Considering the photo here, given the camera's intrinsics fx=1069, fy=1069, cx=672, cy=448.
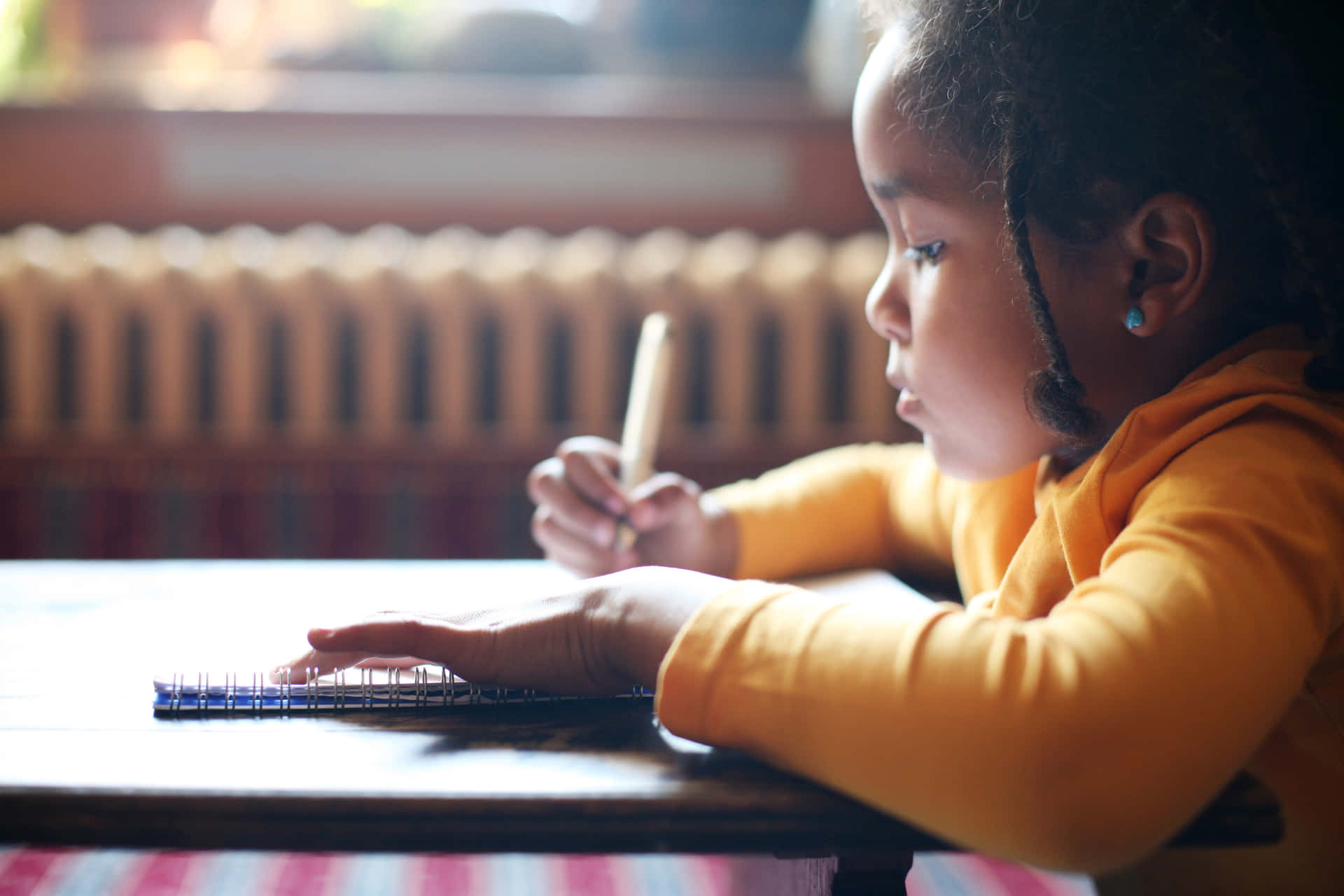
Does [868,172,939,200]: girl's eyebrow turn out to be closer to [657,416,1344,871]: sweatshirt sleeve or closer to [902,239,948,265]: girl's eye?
[902,239,948,265]: girl's eye

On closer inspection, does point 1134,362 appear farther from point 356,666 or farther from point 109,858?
point 109,858

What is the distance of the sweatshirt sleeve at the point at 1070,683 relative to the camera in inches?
11.8

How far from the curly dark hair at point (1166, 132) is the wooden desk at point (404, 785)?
0.20 metres

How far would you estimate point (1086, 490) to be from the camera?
1.33ft

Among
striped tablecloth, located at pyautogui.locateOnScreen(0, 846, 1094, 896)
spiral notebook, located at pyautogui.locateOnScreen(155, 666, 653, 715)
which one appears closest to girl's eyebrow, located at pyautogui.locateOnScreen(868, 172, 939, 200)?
spiral notebook, located at pyautogui.locateOnScreen(155, 666, 653, 715)

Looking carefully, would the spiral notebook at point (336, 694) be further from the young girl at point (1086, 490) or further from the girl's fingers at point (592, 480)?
the girl's fingers at point (592, 480)

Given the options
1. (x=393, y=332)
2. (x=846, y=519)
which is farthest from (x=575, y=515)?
(x=393, y=332)

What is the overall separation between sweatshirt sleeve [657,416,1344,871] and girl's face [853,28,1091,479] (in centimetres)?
12

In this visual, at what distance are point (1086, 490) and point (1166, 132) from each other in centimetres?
14

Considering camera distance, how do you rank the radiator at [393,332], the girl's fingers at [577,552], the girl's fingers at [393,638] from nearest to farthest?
the girl's fingers at [393,638]
the girl's fingers at [577,552]
the radiator at [393,332]

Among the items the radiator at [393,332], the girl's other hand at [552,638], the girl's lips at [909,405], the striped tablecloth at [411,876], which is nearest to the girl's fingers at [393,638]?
the girl's other hand at [552,638]

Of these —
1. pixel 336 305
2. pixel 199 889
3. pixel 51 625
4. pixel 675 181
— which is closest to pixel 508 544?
pixel 336 305

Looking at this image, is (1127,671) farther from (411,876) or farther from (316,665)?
(411,876)

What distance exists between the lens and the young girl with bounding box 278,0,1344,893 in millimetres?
307
